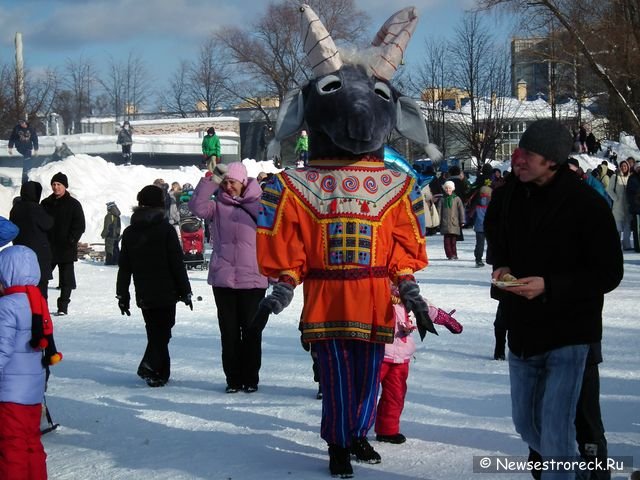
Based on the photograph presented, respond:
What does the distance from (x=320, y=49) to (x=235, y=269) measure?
2926mm

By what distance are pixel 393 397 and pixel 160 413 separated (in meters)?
2.08

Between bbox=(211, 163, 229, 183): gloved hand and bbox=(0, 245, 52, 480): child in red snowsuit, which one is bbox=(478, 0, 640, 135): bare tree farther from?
bbox=(0, 245, 52, 480): child in red snowsuit

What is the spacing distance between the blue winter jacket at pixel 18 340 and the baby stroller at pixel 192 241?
45.6 feet

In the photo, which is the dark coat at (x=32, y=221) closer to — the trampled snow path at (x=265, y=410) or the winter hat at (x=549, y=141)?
the trampled snow path at (x=265, y=410)

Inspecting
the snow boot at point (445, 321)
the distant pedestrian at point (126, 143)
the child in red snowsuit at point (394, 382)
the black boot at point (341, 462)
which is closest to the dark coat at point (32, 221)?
the child in red snowsuit at point (394, 382)

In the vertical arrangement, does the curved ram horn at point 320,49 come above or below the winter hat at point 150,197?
above

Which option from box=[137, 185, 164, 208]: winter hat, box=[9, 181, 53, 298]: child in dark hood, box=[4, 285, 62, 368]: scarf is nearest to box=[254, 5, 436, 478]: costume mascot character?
box=[4, 285, 62, 368]: scarf

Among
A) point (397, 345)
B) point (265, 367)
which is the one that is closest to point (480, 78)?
point (265, 367)

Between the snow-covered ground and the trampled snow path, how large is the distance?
0.01 meters

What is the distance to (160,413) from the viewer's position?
312 inches

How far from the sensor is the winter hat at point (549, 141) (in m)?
4.92

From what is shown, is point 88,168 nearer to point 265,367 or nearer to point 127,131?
point 127,131

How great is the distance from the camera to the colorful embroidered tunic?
601cm

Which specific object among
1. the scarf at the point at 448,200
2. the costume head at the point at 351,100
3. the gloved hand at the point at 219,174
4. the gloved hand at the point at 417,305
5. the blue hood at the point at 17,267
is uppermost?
the costume head at the point at 351,100
